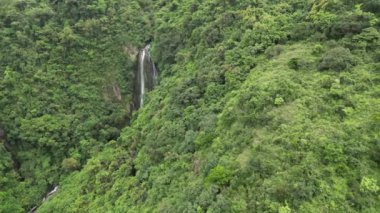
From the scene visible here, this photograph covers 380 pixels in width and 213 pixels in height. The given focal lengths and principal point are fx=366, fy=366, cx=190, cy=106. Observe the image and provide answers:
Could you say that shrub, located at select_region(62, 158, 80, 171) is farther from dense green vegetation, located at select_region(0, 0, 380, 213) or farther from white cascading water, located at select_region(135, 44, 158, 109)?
white cascading water, located at select_region(135, 44, 158, 109)

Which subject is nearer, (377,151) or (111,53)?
(377,151)

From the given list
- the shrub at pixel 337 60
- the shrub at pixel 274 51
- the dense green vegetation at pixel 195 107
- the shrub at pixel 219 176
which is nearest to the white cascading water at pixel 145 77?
the dense green vegetation at pixel 195 107

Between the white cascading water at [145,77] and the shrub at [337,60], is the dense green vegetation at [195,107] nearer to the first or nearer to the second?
the shrub at [337,60]

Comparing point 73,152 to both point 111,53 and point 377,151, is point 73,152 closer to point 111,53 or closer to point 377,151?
point 111,53

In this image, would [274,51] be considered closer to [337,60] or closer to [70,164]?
[337,60]

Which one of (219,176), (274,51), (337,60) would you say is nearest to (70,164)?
(219,176)

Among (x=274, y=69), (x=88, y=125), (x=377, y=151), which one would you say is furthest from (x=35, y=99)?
(x=377, y=151)
